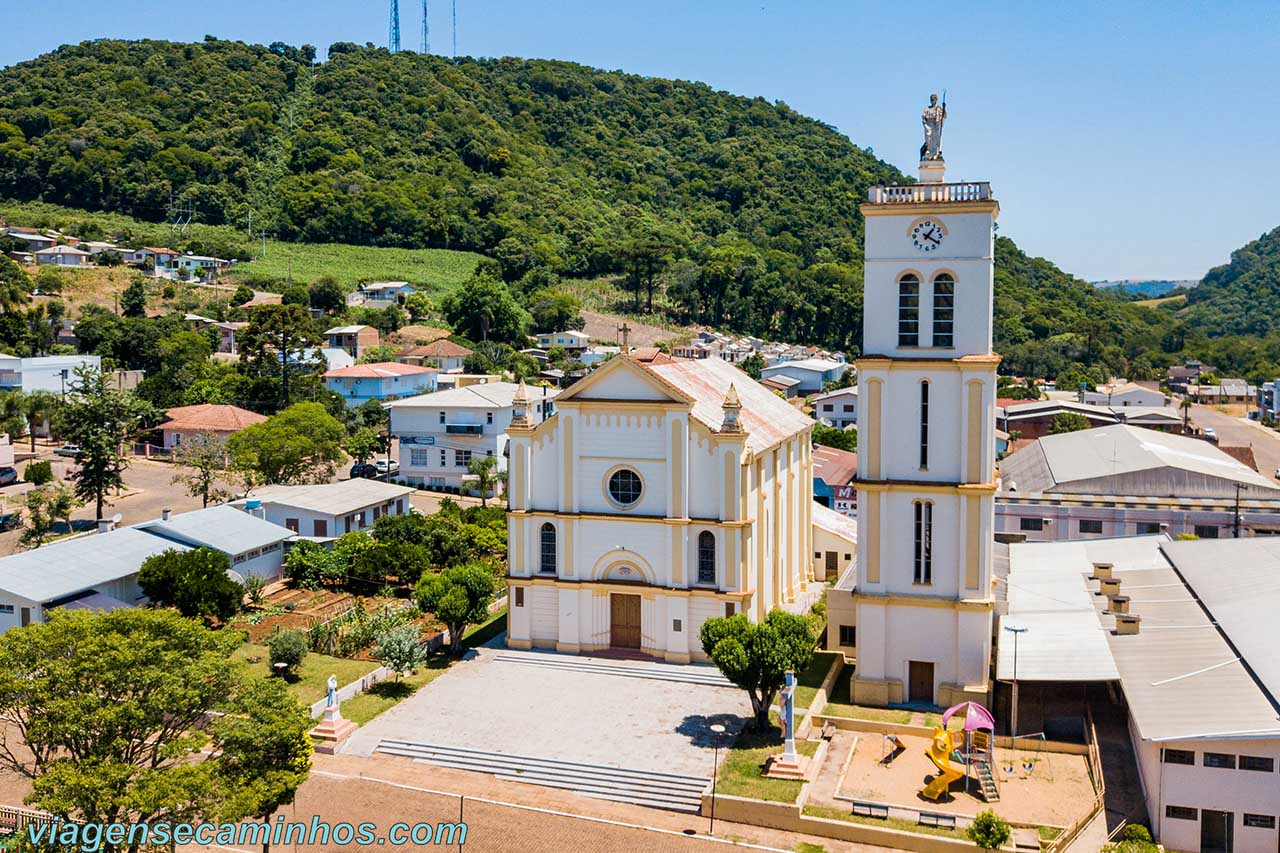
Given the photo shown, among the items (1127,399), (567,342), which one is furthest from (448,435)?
(1127,399)

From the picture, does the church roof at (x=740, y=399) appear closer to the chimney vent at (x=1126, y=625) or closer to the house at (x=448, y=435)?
Result: the chimney vent at (x=1126, y=625)

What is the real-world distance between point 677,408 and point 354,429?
40.0 meters

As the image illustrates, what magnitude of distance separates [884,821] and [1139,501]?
84.8 feet

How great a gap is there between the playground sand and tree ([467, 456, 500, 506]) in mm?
31296

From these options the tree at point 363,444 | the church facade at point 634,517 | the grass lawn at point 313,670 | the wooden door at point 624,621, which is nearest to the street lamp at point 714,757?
the church facade at point 634,517

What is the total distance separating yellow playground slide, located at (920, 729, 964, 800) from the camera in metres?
21.8

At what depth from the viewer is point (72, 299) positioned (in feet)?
291

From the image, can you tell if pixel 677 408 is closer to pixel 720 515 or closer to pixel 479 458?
pixel 720 515

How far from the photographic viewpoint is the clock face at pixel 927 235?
26656 millimetres

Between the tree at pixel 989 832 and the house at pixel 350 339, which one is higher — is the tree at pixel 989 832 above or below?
below

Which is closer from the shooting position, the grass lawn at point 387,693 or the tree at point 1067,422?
the grass lawn at point 387,693

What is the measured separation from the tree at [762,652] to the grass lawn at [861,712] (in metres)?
2.04

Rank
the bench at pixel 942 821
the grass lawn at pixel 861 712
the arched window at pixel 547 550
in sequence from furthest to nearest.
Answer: the arched window at pixel 547 550 → the grass lawn at pixel 861 712 → the bench at pixel 942 821

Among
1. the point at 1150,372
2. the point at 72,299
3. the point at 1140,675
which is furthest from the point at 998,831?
the point at 1150,372
